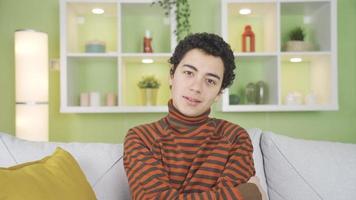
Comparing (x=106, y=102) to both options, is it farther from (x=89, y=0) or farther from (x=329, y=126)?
(x=329, y=126)

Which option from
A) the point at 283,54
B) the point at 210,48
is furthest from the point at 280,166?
the point at 283,54

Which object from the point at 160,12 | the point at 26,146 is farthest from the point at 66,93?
the point at 26,146

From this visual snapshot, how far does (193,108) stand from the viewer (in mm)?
1289

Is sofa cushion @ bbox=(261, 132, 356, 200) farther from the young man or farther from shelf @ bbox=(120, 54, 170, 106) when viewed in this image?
shelf @ bbox=(120, 54, 170, 106)

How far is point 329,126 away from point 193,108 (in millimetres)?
2186

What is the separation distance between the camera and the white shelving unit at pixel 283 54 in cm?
278

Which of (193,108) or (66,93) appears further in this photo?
(66,93)

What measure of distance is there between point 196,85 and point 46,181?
1.71 feet

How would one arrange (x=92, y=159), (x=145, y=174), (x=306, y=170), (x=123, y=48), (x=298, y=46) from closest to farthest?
(x=145, y=174) → (x=92, y=159) → (x=306, y=170) → (x=298, y=46) → (x=123, y=48)

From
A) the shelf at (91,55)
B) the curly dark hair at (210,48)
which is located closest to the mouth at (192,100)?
the curly dark hair at (210,48)

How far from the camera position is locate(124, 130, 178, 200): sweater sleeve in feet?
3.70

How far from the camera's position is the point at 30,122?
266 centimetres

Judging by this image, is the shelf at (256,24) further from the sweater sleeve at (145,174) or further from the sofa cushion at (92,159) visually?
the sweater sleeve at (145,174)

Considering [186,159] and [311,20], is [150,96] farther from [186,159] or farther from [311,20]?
[186,159]
